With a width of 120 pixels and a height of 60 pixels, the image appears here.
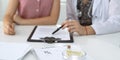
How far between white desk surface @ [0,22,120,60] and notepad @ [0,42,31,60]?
33 millimetres

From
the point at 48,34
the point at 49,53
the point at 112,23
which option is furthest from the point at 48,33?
the point at 112,23

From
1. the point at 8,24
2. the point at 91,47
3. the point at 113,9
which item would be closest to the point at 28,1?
the point at 8,24

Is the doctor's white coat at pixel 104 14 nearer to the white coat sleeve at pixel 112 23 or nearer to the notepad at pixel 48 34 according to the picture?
the white coat sleeve at pixel 112 23

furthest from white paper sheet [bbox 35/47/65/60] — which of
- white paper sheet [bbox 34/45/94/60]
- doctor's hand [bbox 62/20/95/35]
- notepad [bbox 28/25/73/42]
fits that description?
doctor's hand [bbox 62/20/95/35]

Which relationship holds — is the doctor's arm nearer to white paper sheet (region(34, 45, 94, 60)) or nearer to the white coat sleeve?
white paper sheet (region(34, 45, 94, 60))

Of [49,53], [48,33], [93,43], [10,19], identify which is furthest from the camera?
[10,19]

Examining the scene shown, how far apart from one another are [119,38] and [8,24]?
658 mm

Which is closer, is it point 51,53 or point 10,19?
point 51,53

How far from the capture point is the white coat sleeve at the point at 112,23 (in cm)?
126

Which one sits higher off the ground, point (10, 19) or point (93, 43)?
point (10, 19)

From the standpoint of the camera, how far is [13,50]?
93 cm

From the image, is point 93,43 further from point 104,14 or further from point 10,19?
point 10,19

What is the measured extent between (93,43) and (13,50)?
0.41 meters

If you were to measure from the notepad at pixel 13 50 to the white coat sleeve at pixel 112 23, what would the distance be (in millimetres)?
470
